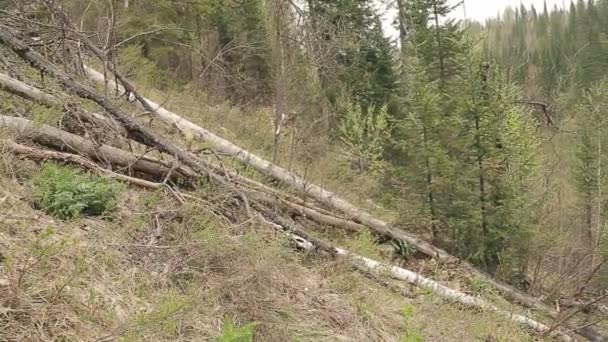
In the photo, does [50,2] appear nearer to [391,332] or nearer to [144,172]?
[144,172]

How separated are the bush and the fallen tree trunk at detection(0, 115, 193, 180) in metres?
0.47

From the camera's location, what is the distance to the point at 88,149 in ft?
16.2

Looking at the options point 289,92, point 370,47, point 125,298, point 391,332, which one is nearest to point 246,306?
point 125,298

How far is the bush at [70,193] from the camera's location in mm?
3980

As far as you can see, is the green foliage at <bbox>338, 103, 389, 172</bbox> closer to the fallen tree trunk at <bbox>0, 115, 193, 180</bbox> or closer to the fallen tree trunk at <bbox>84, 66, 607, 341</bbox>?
the fallen tree trunk at <bbox>84, 66, 607, 341</bbox>

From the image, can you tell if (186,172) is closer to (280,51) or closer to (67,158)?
(67,158)

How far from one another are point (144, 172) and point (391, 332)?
292 centimetres

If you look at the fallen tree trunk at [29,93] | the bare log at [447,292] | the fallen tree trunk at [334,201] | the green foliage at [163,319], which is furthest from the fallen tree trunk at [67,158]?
the bare log at [447,292]

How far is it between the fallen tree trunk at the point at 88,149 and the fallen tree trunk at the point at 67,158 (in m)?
0.20

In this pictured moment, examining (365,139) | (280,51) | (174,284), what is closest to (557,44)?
(365,139)

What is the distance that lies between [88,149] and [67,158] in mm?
345

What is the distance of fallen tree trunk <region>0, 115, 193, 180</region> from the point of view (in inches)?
185

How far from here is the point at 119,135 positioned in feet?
18.0

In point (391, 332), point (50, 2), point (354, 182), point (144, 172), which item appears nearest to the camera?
point (391, 332)
